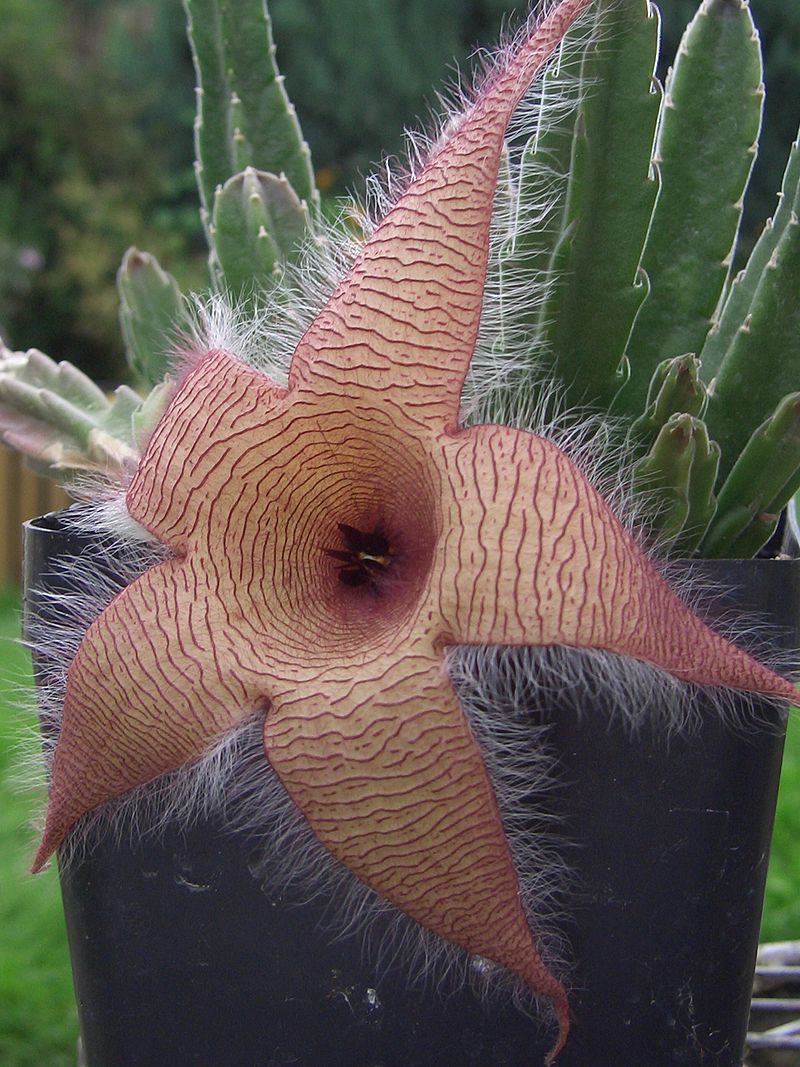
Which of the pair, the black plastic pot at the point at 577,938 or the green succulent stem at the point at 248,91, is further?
the green succulent stem at the point at 248,91

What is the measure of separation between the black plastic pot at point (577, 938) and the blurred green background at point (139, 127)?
5.39 meters

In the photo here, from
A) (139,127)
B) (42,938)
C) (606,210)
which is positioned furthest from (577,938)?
(139,127)

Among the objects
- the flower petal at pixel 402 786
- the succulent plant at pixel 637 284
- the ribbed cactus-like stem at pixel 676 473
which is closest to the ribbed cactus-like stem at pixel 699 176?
the succulent plant at pixel 637 284

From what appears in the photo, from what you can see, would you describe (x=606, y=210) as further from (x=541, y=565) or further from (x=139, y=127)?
(x=139, y=127)

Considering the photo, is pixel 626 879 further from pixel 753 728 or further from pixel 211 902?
pixel 211 902

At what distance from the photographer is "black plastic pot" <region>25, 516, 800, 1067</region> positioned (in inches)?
25.9

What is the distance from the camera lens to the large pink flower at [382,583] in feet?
1.69

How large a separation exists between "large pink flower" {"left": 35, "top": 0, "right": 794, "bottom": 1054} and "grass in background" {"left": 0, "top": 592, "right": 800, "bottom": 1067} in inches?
24.6

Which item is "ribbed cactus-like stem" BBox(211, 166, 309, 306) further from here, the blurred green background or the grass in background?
the blurred green background

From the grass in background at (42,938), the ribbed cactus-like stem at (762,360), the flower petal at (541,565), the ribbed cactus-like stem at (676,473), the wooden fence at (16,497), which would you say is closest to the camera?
the flower petal at (541,565)

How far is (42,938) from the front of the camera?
1852mm

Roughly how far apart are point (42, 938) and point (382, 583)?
151 cm

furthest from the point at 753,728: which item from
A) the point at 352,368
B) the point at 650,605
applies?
the point at 352,368

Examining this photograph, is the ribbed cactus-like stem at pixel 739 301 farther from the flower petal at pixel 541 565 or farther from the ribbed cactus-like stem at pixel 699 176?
the flower petal at pixel 541 565
